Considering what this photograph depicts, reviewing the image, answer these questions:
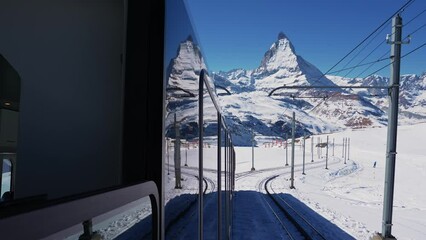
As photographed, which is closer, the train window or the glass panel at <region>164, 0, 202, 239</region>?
the glass panel at <region>164, 0, 202, 239</region>

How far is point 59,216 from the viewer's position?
558 mm

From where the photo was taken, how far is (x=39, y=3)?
6.60 feet

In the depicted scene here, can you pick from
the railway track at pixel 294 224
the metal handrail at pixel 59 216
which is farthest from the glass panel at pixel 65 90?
the railway track at pixel 294 224

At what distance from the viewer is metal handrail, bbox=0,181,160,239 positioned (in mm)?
475

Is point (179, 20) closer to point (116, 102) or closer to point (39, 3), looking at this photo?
point (116, 102)

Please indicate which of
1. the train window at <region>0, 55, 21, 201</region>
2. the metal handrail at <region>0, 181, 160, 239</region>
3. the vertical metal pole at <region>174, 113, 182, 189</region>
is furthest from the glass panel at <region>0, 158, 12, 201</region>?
the metal handrail at <region>0, 181, 160, 239</region>

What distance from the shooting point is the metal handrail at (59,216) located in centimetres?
48

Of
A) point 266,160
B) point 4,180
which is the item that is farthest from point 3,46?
point 266,160

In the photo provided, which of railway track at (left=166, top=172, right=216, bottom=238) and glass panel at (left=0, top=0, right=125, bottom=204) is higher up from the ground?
glass panel at (left=0, top=0, right=125, bottom=204)

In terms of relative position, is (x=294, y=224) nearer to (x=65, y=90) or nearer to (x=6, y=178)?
(x=65, y=90)

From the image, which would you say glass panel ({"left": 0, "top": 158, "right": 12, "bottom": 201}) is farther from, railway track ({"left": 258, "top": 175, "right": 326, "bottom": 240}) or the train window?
railway track ({"left": 258, "top": 175, "right": 326, "bottom": 240})

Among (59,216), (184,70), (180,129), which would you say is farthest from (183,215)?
(59,216)

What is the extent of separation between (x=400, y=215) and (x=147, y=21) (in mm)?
24996

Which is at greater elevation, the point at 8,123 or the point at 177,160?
the point at 8,123
